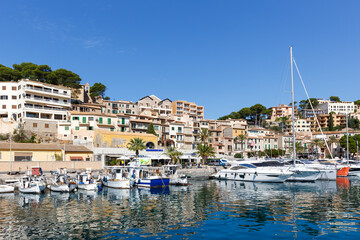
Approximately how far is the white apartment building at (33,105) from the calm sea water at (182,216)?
145ft

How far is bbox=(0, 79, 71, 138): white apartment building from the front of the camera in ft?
255

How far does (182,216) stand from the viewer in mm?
25125

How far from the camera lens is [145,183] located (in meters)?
45.4

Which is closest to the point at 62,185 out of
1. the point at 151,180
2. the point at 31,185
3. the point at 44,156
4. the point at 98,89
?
the point at 31,185

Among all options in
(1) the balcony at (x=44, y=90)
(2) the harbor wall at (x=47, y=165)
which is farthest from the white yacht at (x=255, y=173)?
(1) the balcony at (x=44, y=90)

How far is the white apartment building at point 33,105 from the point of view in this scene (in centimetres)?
7762

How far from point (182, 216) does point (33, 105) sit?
67194 mm

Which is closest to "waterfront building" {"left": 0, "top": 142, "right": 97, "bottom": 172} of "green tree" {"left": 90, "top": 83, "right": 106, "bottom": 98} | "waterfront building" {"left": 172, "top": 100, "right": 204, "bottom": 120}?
"green tree" {"left": 90, "top": 83, "right": 106, "bottom": 98}

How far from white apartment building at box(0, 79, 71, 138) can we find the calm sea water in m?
44.3

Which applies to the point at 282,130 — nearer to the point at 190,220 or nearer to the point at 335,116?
the point at 335,116

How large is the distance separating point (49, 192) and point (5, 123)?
41.0 m

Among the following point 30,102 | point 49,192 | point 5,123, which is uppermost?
point 30,102

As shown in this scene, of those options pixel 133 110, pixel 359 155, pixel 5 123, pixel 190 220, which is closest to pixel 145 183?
pixel 190 220

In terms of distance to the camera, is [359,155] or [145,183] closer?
[145,183]
